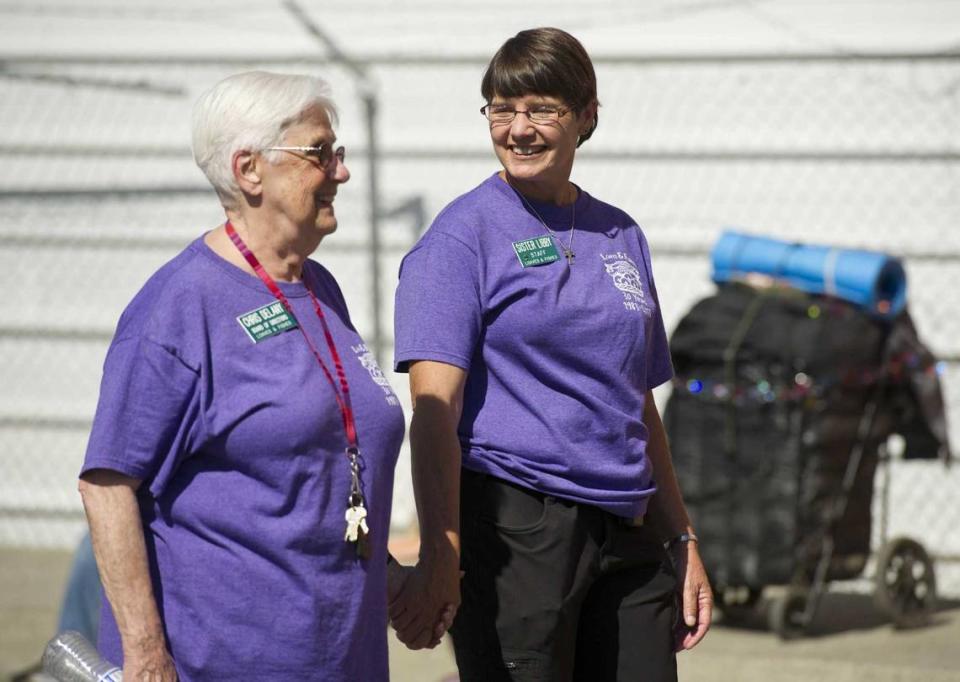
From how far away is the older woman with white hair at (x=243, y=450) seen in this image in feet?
7.50

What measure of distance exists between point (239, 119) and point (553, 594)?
1.03 meters

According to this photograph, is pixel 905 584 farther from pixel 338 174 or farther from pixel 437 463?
pixel 338 174

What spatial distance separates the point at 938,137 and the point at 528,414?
4.07m

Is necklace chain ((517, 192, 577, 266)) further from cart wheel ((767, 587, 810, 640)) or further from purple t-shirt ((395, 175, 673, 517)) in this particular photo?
cart wheel ((767, 587, 810, 640))

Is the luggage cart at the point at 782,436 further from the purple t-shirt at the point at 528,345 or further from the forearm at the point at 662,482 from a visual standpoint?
the purple t-shirt at the point at 528,345

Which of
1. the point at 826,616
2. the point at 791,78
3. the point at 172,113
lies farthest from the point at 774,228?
the point at 172,113

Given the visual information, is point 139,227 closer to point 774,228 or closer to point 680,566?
point 774,228

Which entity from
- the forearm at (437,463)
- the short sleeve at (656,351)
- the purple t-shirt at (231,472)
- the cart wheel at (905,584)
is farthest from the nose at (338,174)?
the cart wheel at (905,584)

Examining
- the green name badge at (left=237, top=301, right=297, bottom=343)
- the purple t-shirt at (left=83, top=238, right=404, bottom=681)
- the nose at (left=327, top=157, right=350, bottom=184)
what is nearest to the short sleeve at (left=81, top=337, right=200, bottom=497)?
the purple t-shirt at (left=83, top=238, right=404, bottom=681)

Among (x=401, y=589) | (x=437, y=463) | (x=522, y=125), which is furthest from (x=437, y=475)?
(x=522, y=125)

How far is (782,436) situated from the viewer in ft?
17.9

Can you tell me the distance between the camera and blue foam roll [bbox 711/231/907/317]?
17.8ft

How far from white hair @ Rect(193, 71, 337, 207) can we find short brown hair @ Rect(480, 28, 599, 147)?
471mm

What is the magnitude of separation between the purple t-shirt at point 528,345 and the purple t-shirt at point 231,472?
366mm
